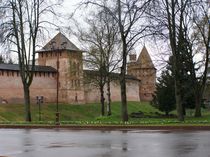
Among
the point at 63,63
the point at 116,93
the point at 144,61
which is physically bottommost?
the point at 116,93

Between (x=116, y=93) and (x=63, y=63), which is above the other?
(x=63, y=63)

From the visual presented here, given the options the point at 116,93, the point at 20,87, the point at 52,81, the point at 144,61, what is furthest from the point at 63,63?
the point at 144,61

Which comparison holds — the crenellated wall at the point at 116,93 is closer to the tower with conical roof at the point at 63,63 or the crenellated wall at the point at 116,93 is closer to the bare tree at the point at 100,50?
the tower with conical roof at the point at 63,63

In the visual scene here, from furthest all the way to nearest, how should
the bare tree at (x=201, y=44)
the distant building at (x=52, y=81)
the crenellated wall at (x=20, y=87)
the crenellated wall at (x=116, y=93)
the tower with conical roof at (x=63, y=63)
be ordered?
1. the crenellated wall at (x=116, y=93)
2. the tower with conical roof at (x=63, y=63)
3. the distant building at (x=52, y=81)
4. the crenellated wall at (x=20, y=87)
5. the bare tree at (x=201, y=44)

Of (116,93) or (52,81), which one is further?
(116,93)

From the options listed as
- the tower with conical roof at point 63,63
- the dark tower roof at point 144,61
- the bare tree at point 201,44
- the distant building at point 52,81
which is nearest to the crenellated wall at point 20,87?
the distant building at point 52,81

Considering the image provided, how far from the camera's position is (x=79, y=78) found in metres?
62.7

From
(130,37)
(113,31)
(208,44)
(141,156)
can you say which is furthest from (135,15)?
(141,156)

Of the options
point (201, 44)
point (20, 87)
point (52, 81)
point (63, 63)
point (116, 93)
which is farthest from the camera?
point (116, 93)

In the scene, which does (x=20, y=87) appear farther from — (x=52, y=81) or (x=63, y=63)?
(x=63, y=63)

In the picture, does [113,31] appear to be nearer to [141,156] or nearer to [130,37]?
[130,37]

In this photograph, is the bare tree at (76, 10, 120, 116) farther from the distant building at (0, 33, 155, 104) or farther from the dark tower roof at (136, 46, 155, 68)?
the distant building at (0, 33, 155, 104)

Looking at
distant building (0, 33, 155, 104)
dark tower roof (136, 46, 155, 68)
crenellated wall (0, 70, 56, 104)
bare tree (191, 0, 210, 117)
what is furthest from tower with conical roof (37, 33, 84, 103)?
bare tree (191, 0, 210, 117)

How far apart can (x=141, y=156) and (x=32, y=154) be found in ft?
10.5
